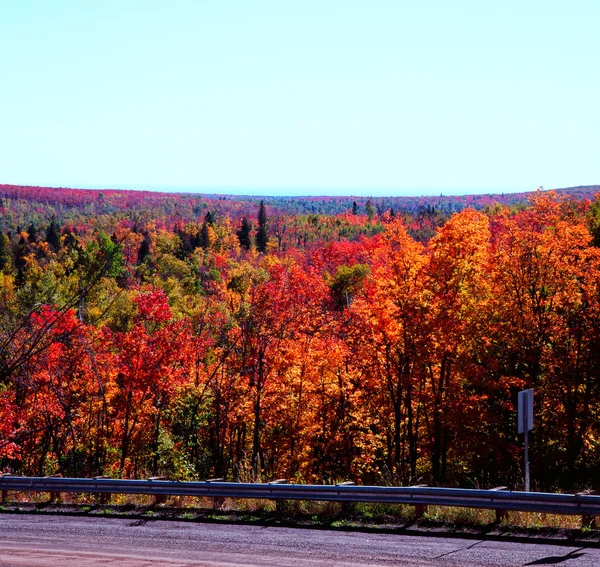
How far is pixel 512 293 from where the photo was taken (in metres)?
34.8

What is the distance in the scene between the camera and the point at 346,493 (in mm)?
14156

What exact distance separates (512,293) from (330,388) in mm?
9672

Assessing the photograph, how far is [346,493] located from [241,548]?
2.54 m

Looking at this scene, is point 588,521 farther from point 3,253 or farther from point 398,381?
point 3,253

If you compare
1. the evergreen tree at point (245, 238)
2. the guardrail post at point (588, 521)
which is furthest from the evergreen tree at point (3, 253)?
the guardrail post at point (588, 521)

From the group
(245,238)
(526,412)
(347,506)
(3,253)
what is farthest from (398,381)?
(245,238)

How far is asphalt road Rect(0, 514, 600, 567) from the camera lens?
36.0 ft

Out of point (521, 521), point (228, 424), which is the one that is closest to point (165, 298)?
point (228, 424)

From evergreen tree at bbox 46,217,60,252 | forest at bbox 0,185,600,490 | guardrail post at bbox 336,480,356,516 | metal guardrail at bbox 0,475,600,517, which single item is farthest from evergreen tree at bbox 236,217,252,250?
guardrail post at bbox 336,480,356,516

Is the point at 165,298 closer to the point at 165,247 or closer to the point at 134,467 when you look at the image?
the point at 134,467

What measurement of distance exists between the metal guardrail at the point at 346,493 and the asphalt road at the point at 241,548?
85 cm

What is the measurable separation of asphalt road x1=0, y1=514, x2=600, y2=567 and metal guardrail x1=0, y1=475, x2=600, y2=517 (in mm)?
850

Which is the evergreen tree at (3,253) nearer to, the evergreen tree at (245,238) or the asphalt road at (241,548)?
the evergreen tree at (245,238)

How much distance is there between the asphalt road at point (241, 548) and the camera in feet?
36.0
